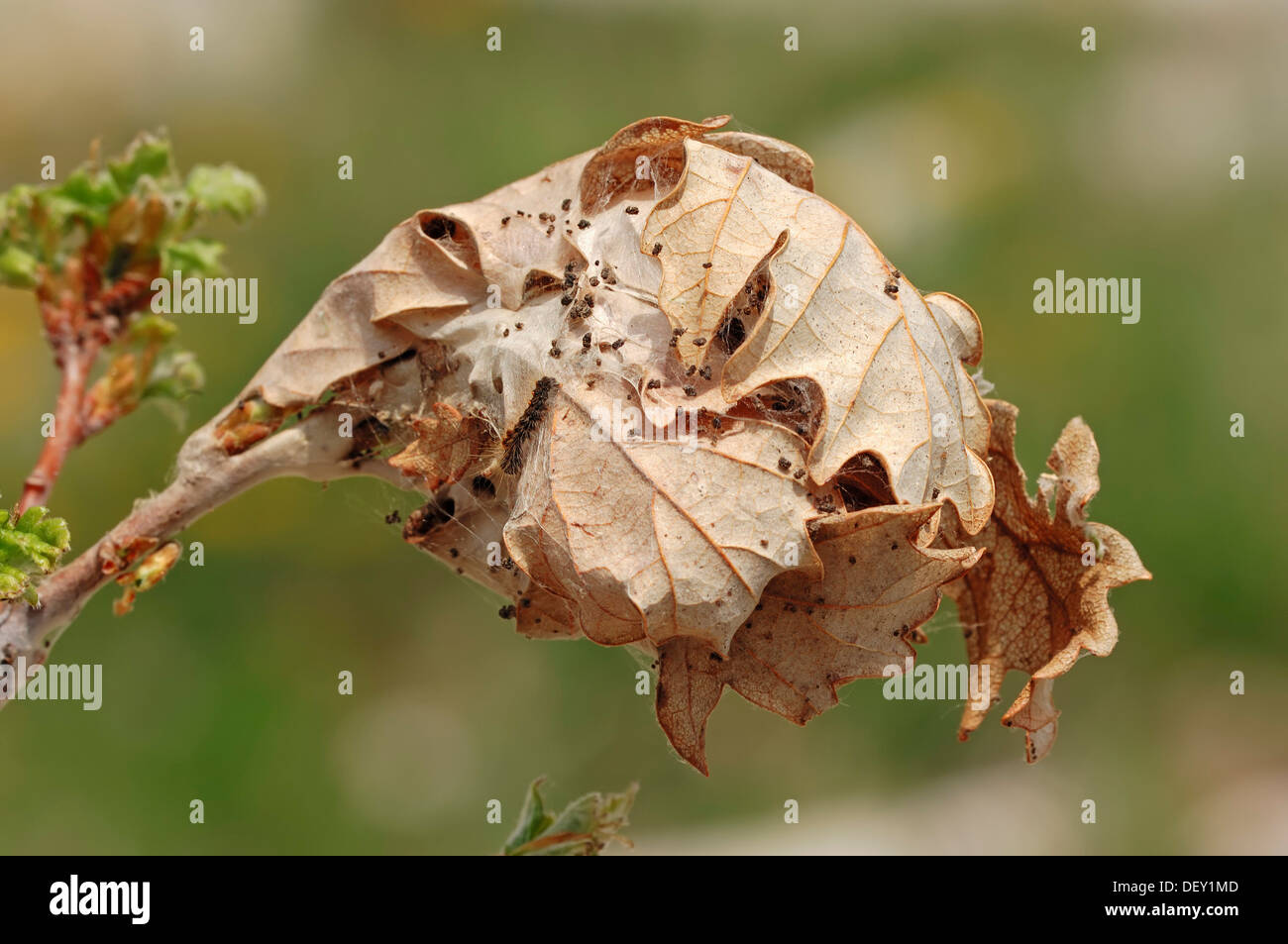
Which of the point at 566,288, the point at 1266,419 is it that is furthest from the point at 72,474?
the point at 1266,419

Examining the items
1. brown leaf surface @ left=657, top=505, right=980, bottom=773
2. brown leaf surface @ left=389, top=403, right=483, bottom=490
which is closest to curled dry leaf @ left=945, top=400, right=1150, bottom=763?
brown leaf surface @ left=657, top=505, right=980, bottom=773

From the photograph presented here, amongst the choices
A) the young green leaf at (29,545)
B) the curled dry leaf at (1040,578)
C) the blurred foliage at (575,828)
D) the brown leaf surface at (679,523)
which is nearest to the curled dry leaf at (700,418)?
the brown leaf surface at (679,523)

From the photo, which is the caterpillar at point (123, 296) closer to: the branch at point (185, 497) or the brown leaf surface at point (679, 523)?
the branch at point (185, 497)

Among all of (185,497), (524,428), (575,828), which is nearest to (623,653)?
(575,828)

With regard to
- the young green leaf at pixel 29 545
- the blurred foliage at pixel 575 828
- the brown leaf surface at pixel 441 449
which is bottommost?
the blurred foliage at pixel 575 828

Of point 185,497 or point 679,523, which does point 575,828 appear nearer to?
point 679,523

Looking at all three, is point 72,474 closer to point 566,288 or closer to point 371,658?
point 371,658

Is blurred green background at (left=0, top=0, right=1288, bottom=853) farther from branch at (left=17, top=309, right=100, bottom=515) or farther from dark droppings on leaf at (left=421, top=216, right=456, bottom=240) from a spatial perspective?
dark droppings on leaf at (left=421, top=216, right=456, bottom=240)
